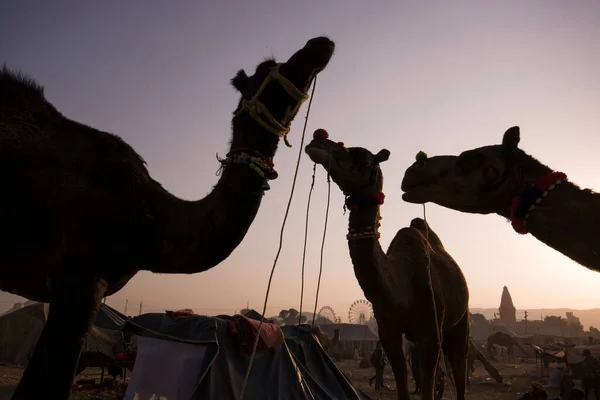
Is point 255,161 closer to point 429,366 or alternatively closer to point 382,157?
point 382,157

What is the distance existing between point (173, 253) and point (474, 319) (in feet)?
300

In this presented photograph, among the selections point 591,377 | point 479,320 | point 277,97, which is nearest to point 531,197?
point 277,97

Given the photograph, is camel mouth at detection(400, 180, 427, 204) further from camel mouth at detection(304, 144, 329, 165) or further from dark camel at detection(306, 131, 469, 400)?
camel mouth at detection(304, 144, 329, 165)

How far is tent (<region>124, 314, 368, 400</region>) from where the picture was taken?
6.82 meters

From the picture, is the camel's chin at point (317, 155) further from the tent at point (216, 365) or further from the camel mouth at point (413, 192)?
the tent at point (216, 365)

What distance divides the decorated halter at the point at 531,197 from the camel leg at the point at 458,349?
548 cm

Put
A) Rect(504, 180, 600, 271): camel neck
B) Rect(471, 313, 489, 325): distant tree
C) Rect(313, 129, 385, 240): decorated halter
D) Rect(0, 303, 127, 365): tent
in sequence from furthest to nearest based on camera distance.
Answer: Rect(471, 313, 489, 325): distant tree, Rect(0, 303, 127, 365): tent, Rect(313, 129, 385, 240): decorated halter, Rect(504, 180, 600, 271): camel neck

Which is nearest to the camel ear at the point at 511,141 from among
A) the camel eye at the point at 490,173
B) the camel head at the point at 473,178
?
the camel head at the point at 473,178

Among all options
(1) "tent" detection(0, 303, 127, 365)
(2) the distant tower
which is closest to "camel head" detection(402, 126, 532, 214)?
(1) "tent" detection(0, 303, 127, 365)

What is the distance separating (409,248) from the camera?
22.1 feet

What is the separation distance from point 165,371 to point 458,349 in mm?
5212

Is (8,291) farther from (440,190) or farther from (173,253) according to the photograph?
(440,190)

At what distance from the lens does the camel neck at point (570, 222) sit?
2.53 m

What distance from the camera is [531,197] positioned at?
2.76m
